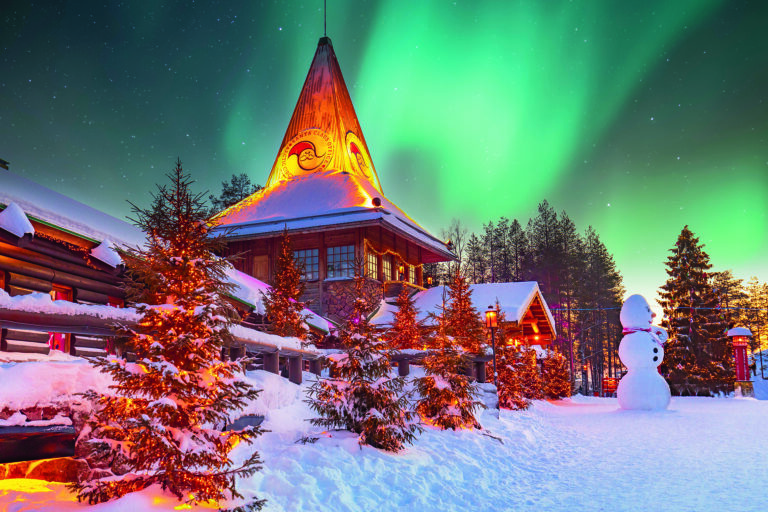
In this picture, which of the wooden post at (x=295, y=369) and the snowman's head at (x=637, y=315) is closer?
the wooden post at (x=295, y=369)

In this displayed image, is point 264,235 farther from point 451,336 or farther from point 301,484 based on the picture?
point 301,484

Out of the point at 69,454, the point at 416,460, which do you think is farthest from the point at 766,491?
the point at 69,454

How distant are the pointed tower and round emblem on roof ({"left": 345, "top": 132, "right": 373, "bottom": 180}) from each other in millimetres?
61

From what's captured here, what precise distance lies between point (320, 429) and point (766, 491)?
20.5 ft

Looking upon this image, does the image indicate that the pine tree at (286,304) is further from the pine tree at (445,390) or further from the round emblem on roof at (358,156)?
the round emblem on roof at (358,156)

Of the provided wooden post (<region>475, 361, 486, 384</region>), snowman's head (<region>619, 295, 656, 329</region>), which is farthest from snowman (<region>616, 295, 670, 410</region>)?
wooden post (<region>475, 361, 486, 384</region>)

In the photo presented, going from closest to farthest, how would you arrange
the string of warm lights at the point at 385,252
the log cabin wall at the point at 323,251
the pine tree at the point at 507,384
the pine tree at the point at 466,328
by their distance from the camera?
the pine tree at the point at 466,328 → the pine tree at the point at 507,384 → the log cabin wall at the point at 323,251 → the string of warm lights at the point at 385,252

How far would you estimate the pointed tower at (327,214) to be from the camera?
24.2m

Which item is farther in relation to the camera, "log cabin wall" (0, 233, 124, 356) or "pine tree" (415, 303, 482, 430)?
"pine tree" (415, 303, 482, 430)

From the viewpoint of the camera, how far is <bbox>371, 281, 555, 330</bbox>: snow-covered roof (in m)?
22.7

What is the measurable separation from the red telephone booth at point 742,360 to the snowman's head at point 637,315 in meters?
11.7

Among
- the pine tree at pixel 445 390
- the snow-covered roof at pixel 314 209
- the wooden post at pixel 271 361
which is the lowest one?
the pine tree at pixel 445 390

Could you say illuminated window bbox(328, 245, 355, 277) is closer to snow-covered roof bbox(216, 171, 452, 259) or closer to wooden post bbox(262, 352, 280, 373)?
snow-covered roof bbox(216, 171, 452, 259)

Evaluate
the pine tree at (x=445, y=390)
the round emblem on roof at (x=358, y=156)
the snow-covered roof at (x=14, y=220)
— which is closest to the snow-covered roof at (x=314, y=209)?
the round emblem on roof at (x=358, y=156)
